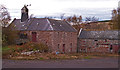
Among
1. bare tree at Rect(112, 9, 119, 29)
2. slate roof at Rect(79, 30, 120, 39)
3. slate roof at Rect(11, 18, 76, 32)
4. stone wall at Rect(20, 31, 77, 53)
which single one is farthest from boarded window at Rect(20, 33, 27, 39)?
bare tree at Rect(112, 9, 119, 29)

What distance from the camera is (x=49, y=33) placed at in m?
32.2

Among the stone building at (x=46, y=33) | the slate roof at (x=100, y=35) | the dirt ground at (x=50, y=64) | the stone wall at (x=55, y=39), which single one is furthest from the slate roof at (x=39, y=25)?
the dirt ground at (x=50, y=64)

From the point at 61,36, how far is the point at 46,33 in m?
3.16

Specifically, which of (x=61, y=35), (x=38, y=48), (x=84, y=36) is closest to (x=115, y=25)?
(x=84, y=36)

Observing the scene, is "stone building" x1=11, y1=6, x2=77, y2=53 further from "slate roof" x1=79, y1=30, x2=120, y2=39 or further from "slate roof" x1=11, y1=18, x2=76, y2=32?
"slate roof" x1=79, y1=30, x2=120, y2=39

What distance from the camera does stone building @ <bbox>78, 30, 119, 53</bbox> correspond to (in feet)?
121

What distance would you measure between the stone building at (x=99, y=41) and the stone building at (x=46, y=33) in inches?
106

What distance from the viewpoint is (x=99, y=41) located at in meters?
37.9

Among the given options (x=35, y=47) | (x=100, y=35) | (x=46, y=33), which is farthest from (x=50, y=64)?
(x=100, y=35)

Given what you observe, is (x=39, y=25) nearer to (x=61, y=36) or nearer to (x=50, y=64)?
(x=61, y=36)

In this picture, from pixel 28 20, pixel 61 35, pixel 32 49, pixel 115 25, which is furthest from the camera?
pixel 115 25

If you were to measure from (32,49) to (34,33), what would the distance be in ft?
16.5

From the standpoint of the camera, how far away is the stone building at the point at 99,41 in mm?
36938

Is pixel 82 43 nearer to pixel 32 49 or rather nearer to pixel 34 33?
pixel 34 33
